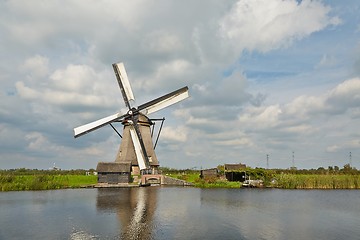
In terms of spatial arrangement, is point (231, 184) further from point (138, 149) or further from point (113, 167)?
point (113, 167)

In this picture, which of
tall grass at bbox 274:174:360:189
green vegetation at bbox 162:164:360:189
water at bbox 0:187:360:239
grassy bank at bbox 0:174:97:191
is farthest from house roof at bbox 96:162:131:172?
tall grass at bbox 274:174:360:189

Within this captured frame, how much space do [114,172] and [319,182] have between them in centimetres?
2733

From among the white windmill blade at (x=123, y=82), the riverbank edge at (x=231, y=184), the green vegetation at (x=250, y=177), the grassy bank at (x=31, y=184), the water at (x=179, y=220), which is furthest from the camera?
the white windmill blade at (x=123, y=82)

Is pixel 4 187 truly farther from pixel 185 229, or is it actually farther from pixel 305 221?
pixel 305 221

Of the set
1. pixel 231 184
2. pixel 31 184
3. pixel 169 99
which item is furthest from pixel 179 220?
pixel 169 99

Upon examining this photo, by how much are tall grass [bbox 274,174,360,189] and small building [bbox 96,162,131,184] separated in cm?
2117

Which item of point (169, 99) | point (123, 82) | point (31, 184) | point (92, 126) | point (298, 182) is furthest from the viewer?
point (123, 82)

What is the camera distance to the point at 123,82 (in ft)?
155

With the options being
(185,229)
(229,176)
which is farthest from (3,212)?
(229,176)

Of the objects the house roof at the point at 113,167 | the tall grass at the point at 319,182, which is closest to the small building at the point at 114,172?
the house roof at the point at 113,167

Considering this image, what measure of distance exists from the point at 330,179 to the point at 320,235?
95.8ft

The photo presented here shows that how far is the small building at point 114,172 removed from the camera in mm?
46375

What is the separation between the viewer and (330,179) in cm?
4256

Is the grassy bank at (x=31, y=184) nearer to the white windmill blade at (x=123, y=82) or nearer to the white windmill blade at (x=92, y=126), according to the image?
the white windmill blade at (x=92, y=126)
